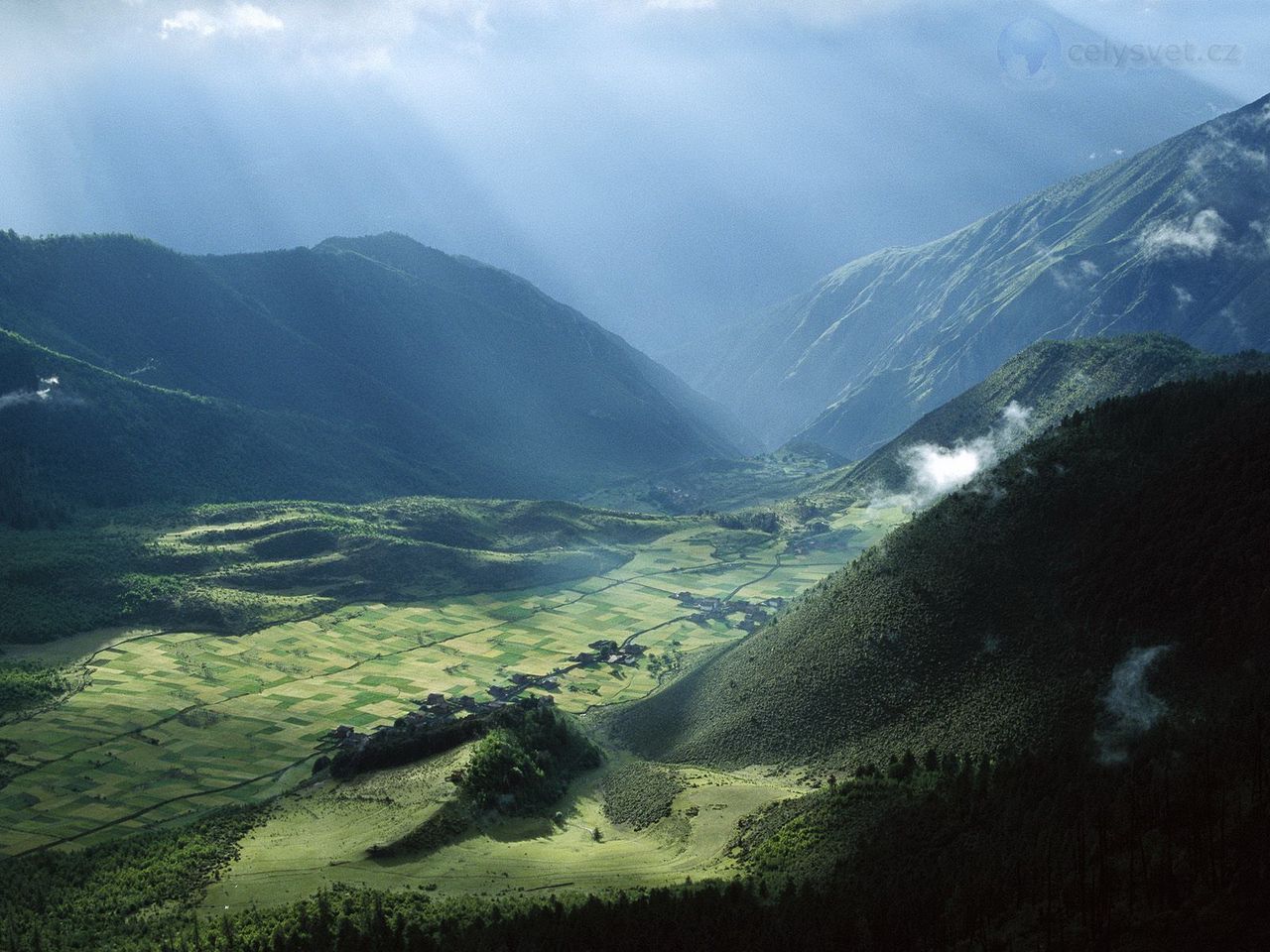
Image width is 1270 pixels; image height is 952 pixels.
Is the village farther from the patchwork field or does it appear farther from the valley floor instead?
the valley floor

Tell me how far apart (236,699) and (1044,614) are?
107500 mm

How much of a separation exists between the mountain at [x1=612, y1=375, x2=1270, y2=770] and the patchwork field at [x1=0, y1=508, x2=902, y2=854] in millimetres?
42532

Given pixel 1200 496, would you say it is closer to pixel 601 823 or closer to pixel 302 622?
pixel 601 823

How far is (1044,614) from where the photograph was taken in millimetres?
89812

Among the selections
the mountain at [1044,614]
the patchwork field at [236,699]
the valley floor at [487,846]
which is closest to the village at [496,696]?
the patchwork field at [236,699]

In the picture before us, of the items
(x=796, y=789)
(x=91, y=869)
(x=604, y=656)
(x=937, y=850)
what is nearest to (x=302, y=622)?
(x=604, y=656)

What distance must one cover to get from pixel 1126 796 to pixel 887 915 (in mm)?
15937

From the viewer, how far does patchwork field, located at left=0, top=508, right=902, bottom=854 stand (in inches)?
4294

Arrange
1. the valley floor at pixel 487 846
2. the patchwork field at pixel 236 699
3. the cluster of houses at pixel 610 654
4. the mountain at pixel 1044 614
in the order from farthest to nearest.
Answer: the cluster of houses at pixel 610 654 → the patchwork field at pixel 236 699 → the valley floor at pixel 487 846 → the mountain at pixel 1044 614

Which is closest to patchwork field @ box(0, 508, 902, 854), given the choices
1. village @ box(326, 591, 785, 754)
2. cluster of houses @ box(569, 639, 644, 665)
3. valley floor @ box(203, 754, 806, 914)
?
village @ box(326, 591, 785, 754)

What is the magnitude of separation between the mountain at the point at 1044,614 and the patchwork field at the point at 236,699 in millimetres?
42532

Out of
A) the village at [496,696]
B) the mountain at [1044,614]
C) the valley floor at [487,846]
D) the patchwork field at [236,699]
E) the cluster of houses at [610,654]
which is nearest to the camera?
the mountain at [1044,614]

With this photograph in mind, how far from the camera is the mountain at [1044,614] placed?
7819cm

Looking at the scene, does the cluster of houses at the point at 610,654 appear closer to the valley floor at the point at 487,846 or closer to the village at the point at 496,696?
the village at the point at 496,696
